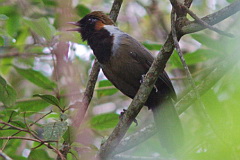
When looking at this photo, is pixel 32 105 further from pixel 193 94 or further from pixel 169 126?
pixel 193 94

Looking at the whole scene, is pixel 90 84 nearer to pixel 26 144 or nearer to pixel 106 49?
pixel 106 49

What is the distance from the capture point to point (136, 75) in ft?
11.5

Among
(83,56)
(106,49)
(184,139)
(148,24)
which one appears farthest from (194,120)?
(148,24)

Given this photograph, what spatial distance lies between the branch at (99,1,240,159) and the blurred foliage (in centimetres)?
12

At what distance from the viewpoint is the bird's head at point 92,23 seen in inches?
150

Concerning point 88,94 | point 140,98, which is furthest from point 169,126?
point 140,98

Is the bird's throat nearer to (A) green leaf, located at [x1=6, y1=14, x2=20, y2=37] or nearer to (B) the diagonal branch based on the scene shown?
(B) the diagonal branch

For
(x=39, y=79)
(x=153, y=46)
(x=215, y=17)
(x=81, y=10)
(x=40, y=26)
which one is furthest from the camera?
(x=81, y=10)

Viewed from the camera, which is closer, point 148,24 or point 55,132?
point 55,132

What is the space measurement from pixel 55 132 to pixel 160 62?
78 cm

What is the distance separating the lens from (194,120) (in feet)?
14.8

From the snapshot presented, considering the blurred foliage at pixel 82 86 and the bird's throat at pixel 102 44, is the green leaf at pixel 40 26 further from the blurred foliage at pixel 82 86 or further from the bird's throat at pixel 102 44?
the bird's throat at pixel 102 44

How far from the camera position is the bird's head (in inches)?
150

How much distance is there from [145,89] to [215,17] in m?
0.68
